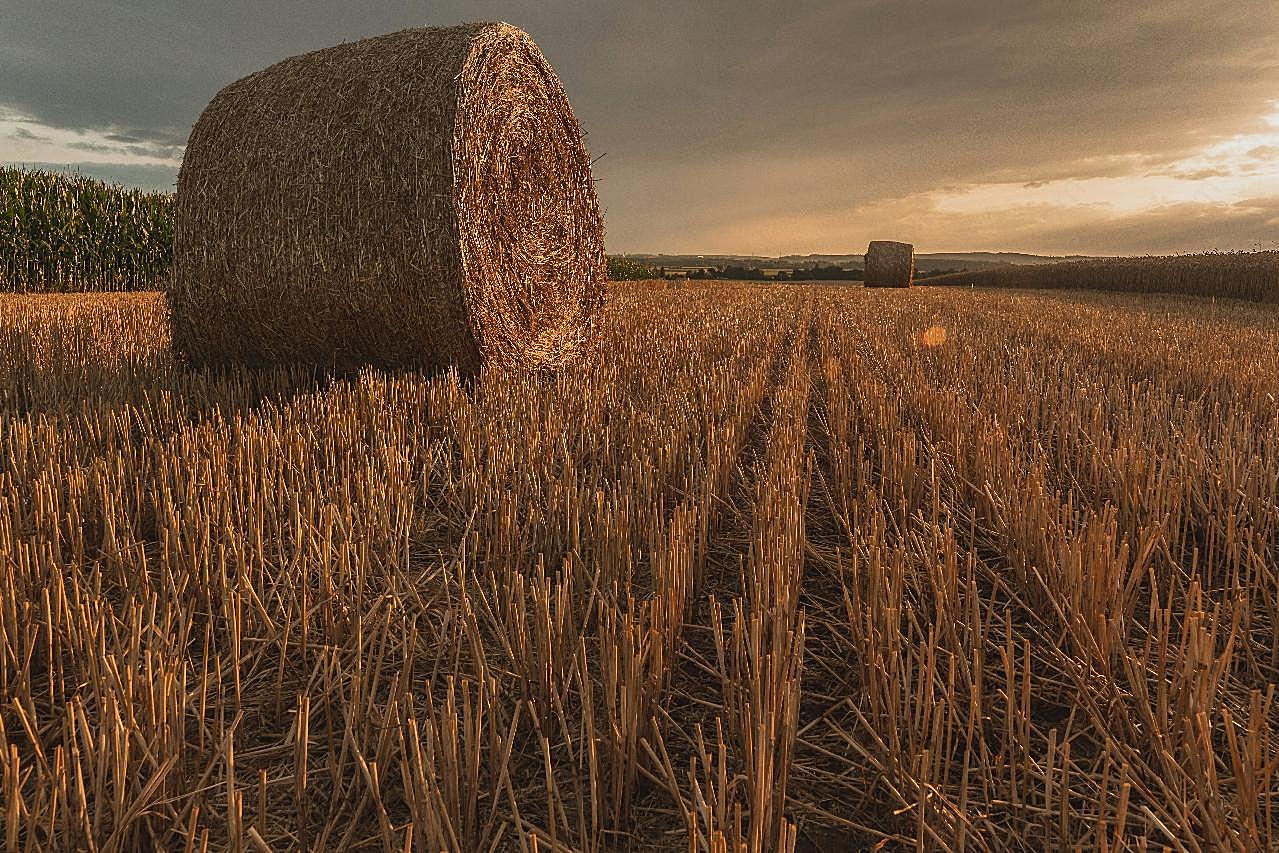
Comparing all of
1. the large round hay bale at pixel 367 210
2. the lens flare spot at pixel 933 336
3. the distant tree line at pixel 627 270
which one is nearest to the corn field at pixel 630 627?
the large round hay bale at pixel 367 210

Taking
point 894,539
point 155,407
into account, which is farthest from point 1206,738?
point 155,407

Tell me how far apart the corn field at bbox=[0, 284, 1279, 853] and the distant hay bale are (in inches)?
935

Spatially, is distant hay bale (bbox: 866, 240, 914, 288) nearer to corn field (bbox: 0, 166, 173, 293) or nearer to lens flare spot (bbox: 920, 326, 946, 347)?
lens flare spot (bbox: 920, 326, 946, 347)

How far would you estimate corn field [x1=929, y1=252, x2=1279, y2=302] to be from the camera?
19078 mm

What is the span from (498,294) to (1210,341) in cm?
658

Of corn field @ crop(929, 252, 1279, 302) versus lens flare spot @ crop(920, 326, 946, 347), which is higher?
corn field @ crop(929, 252, 1279, 302)

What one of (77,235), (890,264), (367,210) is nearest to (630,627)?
(367,210)

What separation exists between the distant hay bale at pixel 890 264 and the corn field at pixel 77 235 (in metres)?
20.4

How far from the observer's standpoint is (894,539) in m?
2.58

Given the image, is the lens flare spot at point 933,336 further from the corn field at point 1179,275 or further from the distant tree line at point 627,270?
the distant tree line at point 627,270

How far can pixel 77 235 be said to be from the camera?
18062 millimetres

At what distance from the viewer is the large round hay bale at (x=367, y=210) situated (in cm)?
479

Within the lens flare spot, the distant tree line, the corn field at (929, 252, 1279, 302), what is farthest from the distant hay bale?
the lens flare spot

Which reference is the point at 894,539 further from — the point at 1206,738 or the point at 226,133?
the point at 226,133
